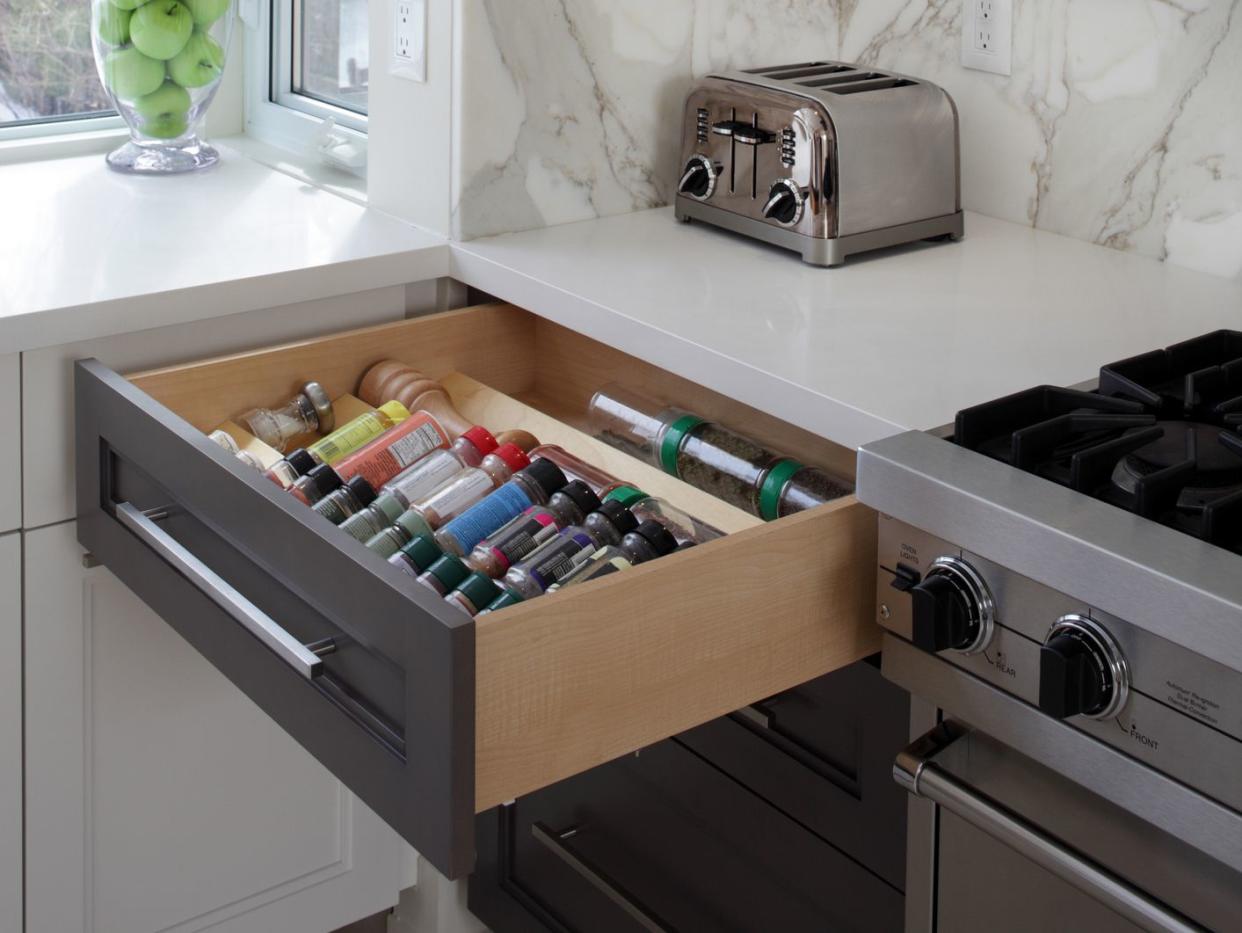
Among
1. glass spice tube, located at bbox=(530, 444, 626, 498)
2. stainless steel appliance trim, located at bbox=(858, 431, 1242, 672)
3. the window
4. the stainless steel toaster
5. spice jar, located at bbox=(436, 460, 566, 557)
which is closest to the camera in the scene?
stainless steel appliance trim, located at bbox=(858, 431, 1242, 672)

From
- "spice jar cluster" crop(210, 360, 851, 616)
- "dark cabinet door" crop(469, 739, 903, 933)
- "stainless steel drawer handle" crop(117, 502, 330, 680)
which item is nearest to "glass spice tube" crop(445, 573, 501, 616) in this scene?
"spice jar cluster" crop(210, 360, 851, 616)

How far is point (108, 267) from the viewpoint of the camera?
156cm

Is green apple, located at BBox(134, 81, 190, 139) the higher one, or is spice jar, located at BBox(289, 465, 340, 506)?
green apple, located at BBox(134, 81, 190, 139)

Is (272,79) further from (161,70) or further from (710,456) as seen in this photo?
(710,456)

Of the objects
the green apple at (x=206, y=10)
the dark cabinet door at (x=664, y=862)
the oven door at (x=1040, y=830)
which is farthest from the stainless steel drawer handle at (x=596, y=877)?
the green apple at (x=206, y=10)

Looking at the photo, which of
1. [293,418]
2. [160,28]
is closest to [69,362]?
[293,418]

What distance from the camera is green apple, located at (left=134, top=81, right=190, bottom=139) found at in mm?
1973

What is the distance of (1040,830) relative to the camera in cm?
111

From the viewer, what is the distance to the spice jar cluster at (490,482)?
3.91 feet

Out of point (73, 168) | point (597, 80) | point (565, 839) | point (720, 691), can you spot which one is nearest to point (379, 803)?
point (720, 691)

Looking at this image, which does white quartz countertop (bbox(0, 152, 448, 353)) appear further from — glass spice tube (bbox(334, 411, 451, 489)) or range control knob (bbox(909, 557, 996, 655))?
range control knob (bbox(909, 557, 996, 655))

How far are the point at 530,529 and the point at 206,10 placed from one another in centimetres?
107

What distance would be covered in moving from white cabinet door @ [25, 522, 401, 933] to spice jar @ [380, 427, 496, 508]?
1.31 feet

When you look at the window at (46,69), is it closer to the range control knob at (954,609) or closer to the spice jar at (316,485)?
the spice jar at (316,485)
